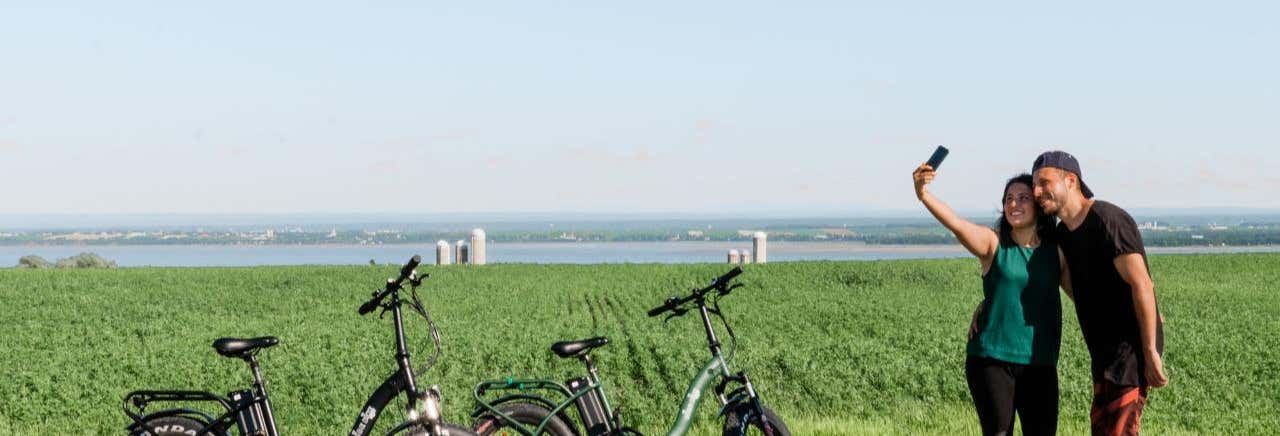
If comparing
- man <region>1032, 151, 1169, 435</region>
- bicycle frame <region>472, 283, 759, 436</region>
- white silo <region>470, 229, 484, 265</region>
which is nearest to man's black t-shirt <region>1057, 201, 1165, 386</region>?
man <region>1032, 151, 1169, 435</region>

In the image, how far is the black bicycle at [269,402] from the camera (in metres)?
5.74

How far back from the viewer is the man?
5.81 metres

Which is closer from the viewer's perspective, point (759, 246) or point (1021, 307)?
point (1021, 307)

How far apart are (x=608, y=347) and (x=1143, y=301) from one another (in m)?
11.8

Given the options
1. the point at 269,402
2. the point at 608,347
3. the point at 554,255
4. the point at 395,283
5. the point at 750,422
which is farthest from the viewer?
the point at 554,255

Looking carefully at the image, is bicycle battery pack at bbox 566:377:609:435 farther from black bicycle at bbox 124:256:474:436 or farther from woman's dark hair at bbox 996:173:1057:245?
woman's dark hair at bbox 996:173:1057:245

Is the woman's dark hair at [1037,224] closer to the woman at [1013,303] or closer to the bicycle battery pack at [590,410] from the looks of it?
the woman at [1013,303]

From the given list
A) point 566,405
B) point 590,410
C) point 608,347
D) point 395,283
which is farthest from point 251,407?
point 608,347

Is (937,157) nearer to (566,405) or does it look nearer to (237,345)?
(566,405)

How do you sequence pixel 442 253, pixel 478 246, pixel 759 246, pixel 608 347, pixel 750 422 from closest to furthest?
pixel 750 422
pixel 608 347
pixel 478 246
pixel 442 253
pixel 759 246

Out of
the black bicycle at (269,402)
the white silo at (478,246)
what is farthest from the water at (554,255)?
the black bicycle at (269,402)

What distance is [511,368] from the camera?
49.9 ft

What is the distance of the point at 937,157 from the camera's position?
617 cm

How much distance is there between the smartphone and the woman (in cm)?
2
